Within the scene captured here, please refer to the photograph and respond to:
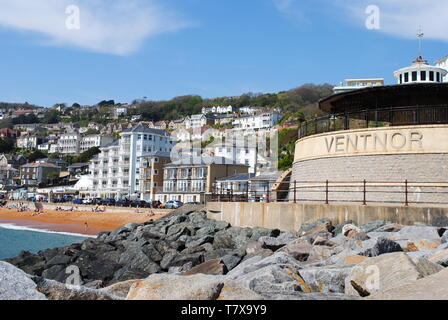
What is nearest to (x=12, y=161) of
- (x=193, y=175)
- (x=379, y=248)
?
(x=193, y=175)

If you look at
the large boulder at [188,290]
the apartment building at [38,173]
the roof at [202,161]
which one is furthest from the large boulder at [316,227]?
the apartment building at [38,173]

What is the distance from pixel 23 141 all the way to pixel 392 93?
7813 inches

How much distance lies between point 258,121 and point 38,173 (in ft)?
217

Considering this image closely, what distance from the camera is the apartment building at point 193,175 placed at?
236 ft

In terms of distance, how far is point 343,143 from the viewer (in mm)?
20484

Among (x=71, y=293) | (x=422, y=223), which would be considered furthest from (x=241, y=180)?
(x=71, y=293)

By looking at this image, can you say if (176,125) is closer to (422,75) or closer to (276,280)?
(422,75)

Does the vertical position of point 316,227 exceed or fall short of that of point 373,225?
it falls short

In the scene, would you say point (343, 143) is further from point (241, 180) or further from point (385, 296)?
point (241, 180)

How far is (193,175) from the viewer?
2908 inches

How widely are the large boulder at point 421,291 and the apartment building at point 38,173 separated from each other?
135755mm

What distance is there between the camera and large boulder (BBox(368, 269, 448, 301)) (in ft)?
18.4

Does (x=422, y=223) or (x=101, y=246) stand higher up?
(x=422, y=223)

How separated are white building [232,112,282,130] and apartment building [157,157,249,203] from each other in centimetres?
6604
